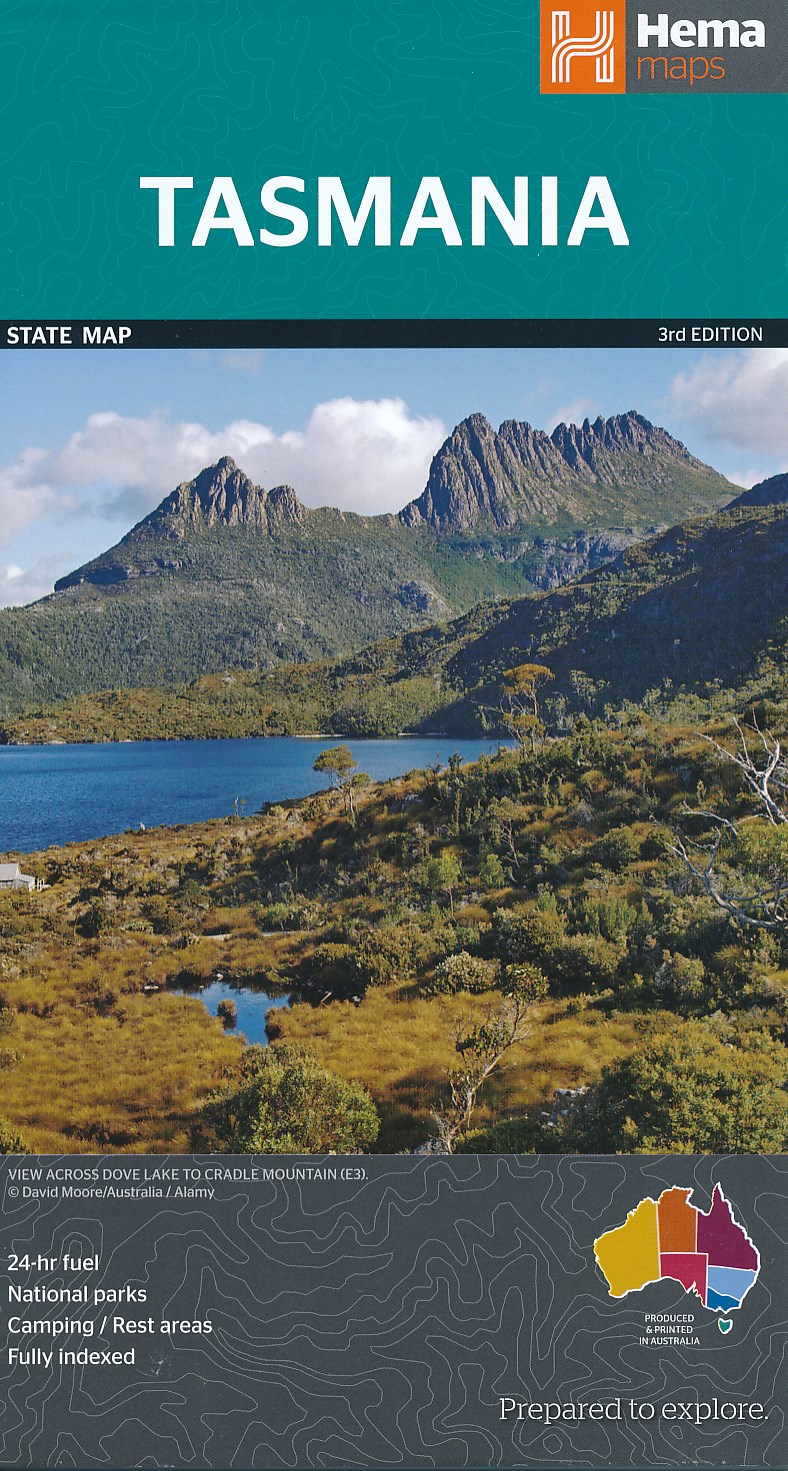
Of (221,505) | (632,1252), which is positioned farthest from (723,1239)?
(221,505)

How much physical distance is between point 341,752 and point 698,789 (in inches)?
96.9

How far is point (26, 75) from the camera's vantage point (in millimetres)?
4059

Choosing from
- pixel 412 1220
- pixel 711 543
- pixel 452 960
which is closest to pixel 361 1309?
pixel 412 1220

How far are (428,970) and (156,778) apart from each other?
2341mm

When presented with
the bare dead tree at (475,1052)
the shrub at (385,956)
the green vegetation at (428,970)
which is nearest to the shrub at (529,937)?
the green vegetation at (428,970)

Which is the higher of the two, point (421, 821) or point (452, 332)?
point (452, 332)

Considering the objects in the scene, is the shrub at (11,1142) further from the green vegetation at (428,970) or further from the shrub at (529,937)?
the shrub at (529,937)

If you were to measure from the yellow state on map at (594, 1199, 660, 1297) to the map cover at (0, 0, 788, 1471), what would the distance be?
0.06ft

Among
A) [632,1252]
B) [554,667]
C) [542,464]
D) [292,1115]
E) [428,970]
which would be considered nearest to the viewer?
[632,1252]

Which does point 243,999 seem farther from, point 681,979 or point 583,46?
point 583,46

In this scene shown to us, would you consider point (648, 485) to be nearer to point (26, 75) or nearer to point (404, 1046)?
point (404, 1046)

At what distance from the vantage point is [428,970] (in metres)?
4.35

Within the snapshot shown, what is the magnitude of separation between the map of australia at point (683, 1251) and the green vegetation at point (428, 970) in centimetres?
34

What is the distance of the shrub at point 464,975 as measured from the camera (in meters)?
4.22
